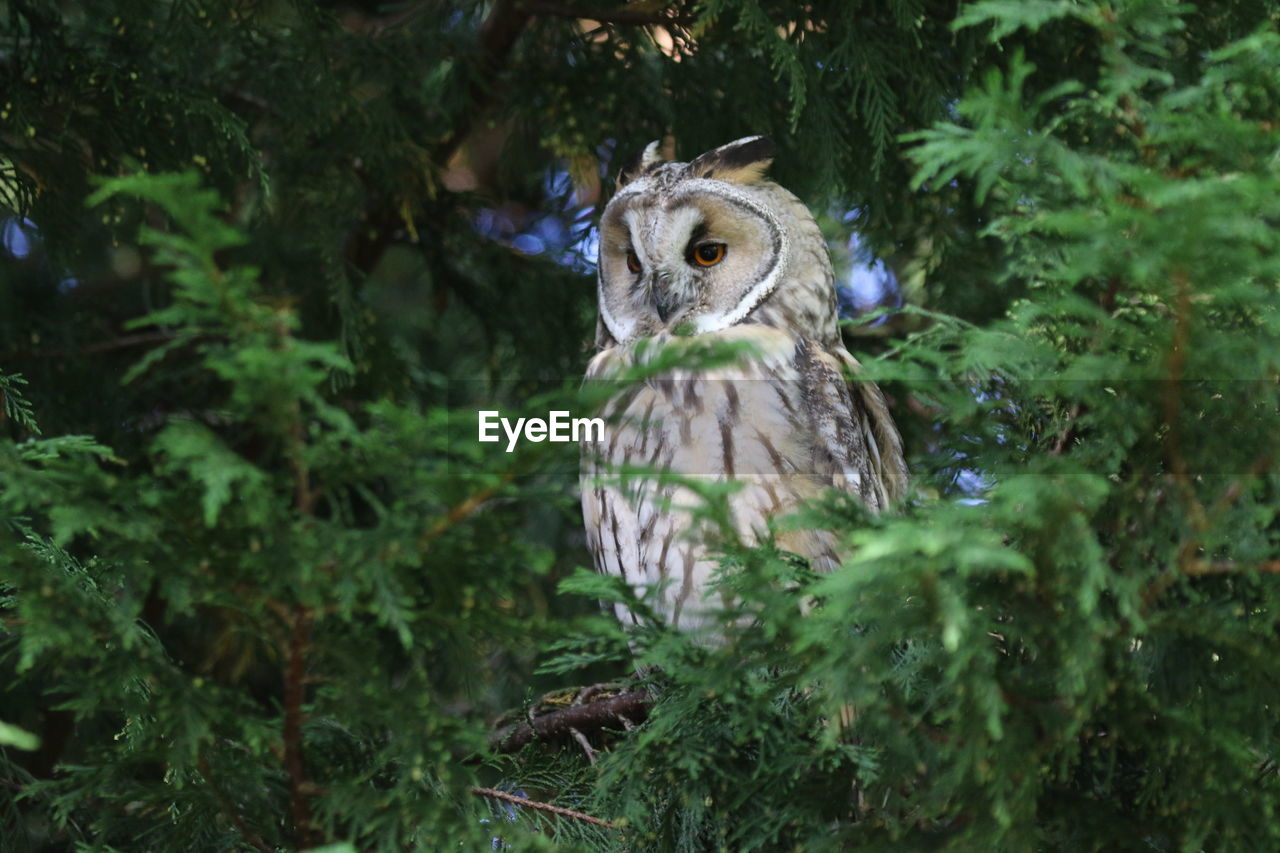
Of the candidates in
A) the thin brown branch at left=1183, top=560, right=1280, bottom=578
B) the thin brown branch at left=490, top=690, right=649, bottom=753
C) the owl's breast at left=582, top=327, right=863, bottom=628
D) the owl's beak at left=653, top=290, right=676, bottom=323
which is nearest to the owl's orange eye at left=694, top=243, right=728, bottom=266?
the owl's beak at left=653, top=290, right=676, bottom=323

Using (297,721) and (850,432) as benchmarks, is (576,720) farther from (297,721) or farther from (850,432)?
(297,721)

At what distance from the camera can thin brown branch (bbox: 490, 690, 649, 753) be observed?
241 centimetres

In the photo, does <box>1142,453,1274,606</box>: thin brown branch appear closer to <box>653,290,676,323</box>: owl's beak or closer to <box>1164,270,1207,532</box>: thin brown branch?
<box>1164,270,1207,532</box>: thin brown branch

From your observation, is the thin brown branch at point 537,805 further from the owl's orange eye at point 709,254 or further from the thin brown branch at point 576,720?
the owl's orange eye at point 709,254

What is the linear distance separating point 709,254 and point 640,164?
1.02ft

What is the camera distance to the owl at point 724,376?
8.59 feet

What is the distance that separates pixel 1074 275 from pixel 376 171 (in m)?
2.18

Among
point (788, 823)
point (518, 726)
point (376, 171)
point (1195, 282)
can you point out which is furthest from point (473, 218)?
point (1195, 282)

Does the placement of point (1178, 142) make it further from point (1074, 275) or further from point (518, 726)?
point (518, 726)

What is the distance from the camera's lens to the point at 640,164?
2984mm

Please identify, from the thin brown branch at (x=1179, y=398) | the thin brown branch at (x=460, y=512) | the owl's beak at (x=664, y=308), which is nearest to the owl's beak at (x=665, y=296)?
the owl's beak at (x=664, y=308)

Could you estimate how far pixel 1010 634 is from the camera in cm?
156

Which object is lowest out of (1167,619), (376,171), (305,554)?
(1167,619)

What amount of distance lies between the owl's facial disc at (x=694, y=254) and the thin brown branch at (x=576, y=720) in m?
0.88
